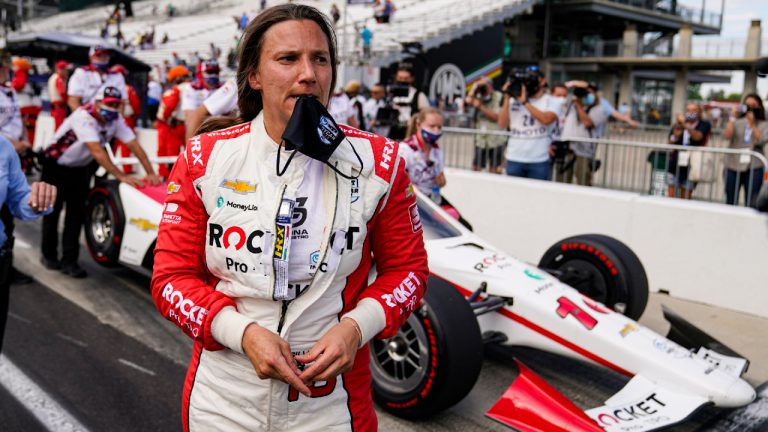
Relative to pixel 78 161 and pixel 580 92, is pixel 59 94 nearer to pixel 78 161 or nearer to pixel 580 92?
pixel 78 161

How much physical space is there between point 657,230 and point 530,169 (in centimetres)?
159

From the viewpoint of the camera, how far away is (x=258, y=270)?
63.9 inches

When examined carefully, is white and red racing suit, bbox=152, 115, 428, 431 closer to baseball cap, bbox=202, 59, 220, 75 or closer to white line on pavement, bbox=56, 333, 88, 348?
white line on pavement, bbox=56, 333, 88, 348

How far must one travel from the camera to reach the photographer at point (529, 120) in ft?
23.3

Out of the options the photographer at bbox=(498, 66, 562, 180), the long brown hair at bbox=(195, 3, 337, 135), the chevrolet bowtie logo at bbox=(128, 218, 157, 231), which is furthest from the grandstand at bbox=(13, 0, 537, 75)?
the long brown hair at bbox=(195, 3, 337, 135)

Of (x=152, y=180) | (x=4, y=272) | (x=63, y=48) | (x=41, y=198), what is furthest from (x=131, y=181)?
(x=63, y=48)

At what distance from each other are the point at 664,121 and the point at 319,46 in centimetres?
4187

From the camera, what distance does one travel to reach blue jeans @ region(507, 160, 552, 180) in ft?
24.5

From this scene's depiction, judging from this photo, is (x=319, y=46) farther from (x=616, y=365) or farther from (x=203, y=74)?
(x=203, y=74)

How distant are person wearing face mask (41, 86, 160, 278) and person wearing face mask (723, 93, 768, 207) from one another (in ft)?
17.9

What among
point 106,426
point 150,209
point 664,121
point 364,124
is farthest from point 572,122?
point 664,121

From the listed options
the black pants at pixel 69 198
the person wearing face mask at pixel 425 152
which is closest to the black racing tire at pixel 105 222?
the black pants at pixel 69 198

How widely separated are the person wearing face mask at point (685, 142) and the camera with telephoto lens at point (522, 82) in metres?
1.66

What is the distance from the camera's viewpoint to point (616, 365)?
12.0 feet
